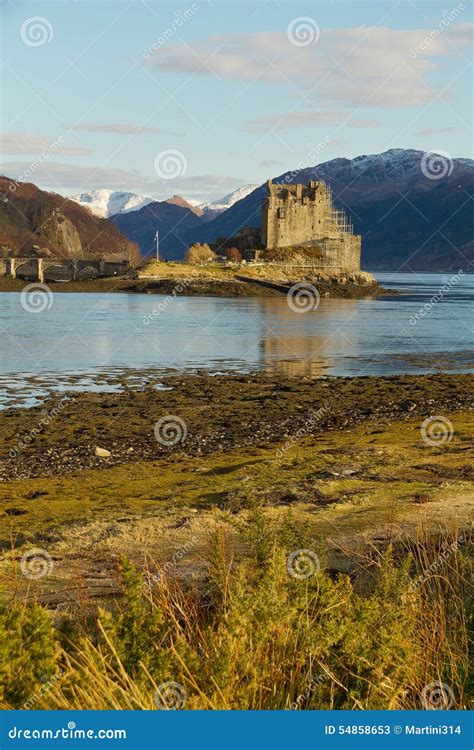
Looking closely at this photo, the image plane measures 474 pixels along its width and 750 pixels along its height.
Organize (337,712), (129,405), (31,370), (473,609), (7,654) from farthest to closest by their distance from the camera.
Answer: (31,370) → (129,405) → (473,609) → (7,654) → (337,712)

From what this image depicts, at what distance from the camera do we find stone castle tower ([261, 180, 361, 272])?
132625 mm

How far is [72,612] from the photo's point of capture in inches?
305

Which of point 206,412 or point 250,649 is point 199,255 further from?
point 250,649

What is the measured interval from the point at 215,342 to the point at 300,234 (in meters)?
94.1

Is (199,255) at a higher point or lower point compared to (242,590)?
higher

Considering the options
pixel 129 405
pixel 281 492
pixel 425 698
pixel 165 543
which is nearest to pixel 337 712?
pixel 425 698

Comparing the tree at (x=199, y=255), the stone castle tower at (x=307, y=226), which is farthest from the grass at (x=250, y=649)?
the stone castle tower at (x=307, y=226)

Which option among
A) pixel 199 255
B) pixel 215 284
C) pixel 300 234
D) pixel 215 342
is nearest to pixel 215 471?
pixel 215 342

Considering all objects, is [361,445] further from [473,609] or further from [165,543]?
[473,609]

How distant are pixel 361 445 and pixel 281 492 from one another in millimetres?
4745

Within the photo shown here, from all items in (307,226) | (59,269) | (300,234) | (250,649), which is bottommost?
(250,649)

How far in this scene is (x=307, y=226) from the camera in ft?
450

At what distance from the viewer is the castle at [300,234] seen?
131 meters

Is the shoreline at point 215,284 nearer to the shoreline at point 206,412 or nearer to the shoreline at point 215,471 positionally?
the shoreline at point 206,412
